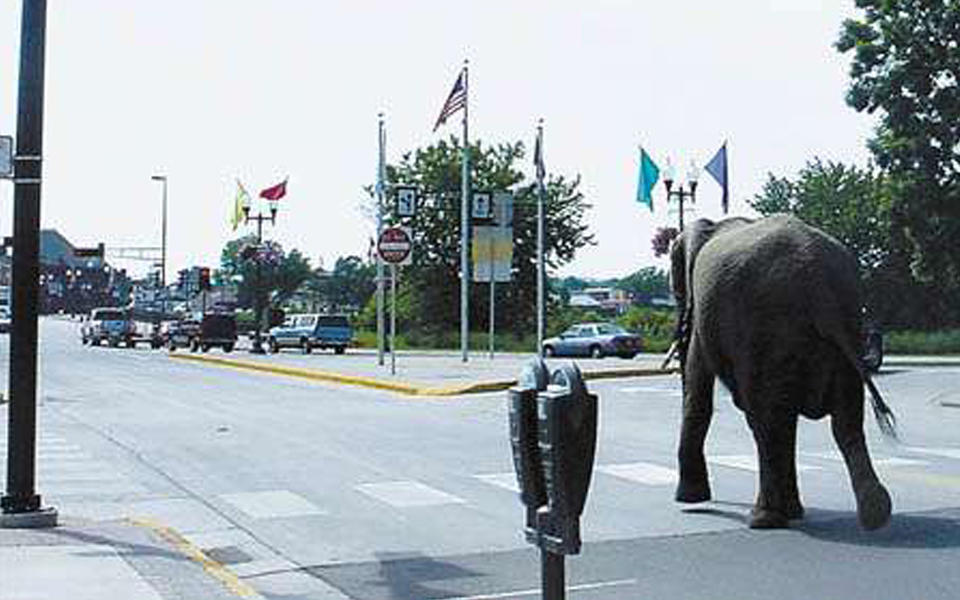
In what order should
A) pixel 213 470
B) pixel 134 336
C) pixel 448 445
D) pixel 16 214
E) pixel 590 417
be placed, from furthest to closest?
pixel 134 336, pixel 448 445, pixel 213 470, pixel 16 214, pixel 590 417

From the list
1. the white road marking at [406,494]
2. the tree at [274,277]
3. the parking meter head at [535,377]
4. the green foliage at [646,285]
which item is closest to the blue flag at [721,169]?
the white road marking at [406,494]

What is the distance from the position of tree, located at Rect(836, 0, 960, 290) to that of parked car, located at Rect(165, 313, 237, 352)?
94.1 ft

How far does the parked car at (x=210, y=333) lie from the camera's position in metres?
60.9

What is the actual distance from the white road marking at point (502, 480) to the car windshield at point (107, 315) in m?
58.9

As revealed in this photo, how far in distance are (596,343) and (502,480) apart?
38.1 metres

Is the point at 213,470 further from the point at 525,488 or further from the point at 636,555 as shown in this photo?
the point at 525,488

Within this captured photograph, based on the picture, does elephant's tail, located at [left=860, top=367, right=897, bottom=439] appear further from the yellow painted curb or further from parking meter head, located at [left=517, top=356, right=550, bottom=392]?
parking meter head, located at [left=517, top=356, right=550, bottom=392]

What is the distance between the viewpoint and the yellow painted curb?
8.61 m

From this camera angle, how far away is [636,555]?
9.63 metres

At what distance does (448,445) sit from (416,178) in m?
64.1

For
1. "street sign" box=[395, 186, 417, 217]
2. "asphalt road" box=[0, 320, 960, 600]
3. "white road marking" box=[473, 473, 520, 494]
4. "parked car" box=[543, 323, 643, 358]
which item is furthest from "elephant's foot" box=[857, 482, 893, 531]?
"parked car" box=[543, 323, 643, 358]

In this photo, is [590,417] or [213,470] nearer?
[590,417]

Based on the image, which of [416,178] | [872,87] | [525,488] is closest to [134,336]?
[416,178]

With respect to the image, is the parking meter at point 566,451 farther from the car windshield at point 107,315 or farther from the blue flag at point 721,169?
the car windshield at point 107,315
